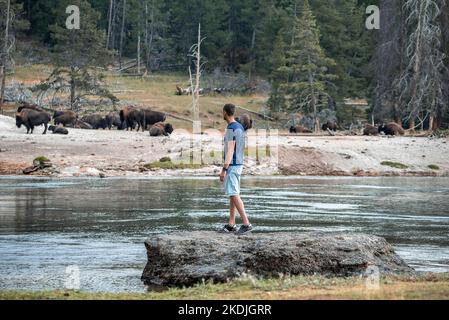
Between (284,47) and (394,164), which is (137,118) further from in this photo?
(284,47)

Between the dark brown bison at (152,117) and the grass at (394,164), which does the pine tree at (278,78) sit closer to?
the dark brown bison at (152,117)

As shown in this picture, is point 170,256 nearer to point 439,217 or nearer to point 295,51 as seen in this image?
point 439,217

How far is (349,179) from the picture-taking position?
36656mm

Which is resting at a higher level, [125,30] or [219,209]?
[125,30]

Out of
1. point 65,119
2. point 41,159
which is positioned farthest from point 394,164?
point 65,119

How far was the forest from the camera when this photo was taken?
54.9 metres

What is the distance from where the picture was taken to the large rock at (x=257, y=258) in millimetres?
13219

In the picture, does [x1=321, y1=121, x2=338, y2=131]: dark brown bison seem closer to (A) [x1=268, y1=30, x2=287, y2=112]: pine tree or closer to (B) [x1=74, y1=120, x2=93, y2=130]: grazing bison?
(A) [x1=268, y1=30, x2=287, y2=112]: pine tree

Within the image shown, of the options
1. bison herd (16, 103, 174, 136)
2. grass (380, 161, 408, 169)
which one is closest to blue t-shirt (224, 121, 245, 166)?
grass (380, 161, 408, 169)

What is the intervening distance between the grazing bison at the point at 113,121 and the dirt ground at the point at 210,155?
10587 millimetres

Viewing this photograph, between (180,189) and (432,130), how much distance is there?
2426cm

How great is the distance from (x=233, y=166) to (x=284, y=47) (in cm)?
5831

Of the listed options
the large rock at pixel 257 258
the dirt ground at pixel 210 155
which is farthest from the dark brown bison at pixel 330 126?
the large rock at pixel 257 258
